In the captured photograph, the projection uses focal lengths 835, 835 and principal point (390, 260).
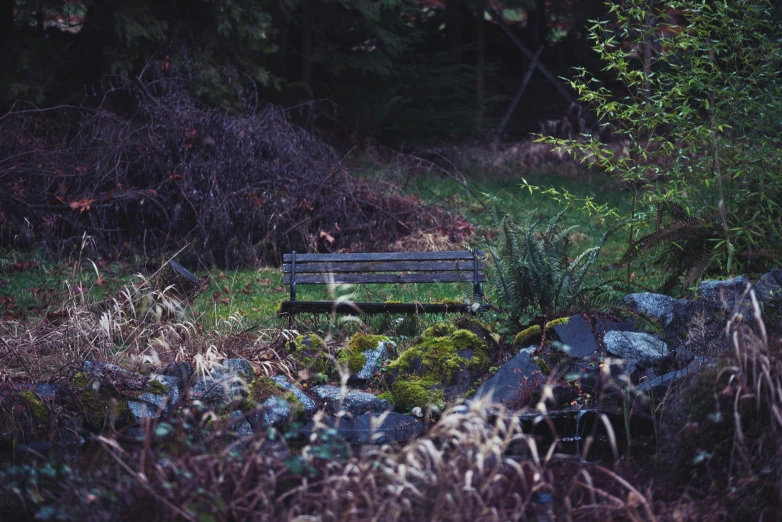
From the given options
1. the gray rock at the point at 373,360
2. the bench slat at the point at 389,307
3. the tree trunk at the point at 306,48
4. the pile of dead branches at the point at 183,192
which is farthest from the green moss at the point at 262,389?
the tree trunk at the point at 306,48

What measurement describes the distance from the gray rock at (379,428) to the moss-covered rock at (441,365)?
0.22 m

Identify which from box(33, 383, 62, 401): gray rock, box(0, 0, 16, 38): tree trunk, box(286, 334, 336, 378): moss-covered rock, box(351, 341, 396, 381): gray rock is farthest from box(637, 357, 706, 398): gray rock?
box(0, 0, 16, 38): tree trunk

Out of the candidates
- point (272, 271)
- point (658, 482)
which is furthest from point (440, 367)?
point (272, 271)

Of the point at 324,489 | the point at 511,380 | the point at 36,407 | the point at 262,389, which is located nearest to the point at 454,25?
the point at 511,380

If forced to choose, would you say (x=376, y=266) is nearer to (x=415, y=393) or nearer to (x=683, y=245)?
(x=415, y=393)

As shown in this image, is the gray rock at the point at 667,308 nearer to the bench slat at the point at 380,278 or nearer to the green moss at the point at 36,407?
the bench slat at the point at 380,278

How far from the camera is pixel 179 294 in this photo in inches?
289

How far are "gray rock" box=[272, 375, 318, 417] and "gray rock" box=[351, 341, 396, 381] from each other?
16.9 inches

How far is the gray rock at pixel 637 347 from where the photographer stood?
5.69 metres

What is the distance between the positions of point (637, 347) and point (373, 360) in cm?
184

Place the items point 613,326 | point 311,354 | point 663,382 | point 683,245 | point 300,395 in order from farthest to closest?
point 683,245 < point 613,326 < point 311,354 < point 300,395 < point 663,382

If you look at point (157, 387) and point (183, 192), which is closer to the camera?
point (157, 387)

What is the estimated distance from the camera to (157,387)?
5.43 m

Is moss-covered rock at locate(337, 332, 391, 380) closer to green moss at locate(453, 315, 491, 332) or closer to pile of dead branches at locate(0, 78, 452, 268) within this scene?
green moss at locate(453, 315, 491, 332)
